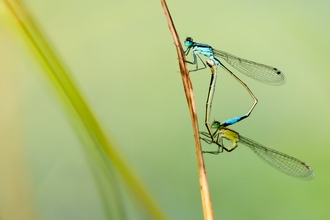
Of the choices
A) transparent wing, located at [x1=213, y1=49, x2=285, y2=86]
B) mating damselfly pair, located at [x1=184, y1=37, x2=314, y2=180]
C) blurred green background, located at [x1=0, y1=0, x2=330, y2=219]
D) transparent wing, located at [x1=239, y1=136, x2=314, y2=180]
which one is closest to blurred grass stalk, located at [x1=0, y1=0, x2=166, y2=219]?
blurred green background, located at [x1=0, y1=0, x2=330, y2=219]

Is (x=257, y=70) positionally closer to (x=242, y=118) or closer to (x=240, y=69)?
(x=240, y=69)

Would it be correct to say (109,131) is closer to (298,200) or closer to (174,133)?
(174,133)

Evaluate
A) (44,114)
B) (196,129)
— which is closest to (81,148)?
(44,114)

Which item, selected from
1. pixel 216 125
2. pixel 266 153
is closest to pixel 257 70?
pixel 216 125

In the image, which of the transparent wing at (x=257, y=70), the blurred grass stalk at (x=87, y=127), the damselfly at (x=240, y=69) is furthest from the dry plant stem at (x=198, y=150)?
the transparent wing at (x=257, y=70)

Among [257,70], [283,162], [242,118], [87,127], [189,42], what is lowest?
[283,162]

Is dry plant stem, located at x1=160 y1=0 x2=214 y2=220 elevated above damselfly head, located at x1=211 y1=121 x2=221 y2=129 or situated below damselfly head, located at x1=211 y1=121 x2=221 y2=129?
above

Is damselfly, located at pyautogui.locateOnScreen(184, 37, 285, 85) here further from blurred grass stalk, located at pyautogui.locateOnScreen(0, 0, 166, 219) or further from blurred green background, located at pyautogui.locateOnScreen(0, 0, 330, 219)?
blurred grass stalk, located at pyautogui.locateOnScreen(0, 0, 166, 219)

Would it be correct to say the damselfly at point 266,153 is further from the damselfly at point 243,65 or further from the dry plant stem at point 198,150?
the dry plant stem at point 198,150
